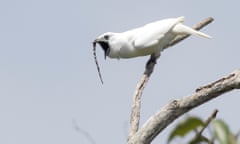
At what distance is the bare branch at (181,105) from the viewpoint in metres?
3.45

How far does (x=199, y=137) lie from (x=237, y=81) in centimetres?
243

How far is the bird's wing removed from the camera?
682 centimetres

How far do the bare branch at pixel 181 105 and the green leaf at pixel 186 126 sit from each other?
8.06ft

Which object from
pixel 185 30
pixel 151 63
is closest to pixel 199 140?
pixel 151 63

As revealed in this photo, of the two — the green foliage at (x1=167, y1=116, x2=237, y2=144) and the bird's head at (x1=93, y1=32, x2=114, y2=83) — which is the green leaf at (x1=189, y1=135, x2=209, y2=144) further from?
the bird's head at (x1=93, y1=32, x2=114, y2=83)

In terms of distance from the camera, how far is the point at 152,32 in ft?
23.2

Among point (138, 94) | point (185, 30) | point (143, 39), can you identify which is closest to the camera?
point (138, 94)

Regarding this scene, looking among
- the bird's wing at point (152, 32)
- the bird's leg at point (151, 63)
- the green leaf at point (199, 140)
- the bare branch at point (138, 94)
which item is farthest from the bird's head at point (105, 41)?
the green leaf at point (199, 140)

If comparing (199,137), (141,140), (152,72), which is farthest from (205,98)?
(199,137)

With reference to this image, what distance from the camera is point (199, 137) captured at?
103 centimetres

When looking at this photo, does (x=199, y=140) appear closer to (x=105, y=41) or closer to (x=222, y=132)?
(x=222, y=132)

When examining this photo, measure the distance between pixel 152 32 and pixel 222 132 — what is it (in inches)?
242

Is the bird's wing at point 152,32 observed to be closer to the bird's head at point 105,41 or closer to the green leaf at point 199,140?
the bird's head at point 105,41

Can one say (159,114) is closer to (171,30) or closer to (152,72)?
(152,72)
